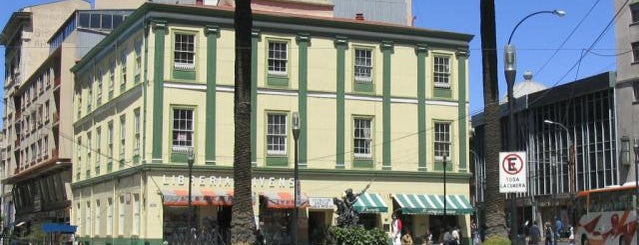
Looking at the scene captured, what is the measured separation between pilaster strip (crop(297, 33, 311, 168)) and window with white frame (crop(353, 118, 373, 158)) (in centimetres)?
268

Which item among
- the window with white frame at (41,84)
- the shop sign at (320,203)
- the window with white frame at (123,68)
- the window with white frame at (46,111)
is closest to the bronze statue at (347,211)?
the shop sign at (320,203)

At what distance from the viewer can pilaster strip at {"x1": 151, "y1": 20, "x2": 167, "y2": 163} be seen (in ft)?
136

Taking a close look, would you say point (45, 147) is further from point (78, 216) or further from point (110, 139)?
point (110, 139)

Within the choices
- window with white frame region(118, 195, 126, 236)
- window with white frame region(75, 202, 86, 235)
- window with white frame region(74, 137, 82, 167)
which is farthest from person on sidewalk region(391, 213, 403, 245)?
window with white frame region(74, 137, 82, 167)

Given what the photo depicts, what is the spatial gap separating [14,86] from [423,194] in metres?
55.1

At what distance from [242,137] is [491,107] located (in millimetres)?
7730

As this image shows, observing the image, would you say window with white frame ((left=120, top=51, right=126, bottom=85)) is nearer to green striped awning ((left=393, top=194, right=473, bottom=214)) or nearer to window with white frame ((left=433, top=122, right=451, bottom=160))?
green striped awning ((left=393, top=194, right=473, bottom=214))

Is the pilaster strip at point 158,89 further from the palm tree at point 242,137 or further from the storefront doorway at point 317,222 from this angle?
the palm tree at point 242,137

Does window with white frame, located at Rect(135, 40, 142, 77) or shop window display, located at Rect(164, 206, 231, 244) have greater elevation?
window with white frame, located at Rect(135, 40, 142, 77)

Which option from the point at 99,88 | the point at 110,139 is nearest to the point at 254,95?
the point at 110,139

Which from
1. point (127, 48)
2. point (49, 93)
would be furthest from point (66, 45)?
point (127, 48)

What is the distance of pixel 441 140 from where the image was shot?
1848 inches

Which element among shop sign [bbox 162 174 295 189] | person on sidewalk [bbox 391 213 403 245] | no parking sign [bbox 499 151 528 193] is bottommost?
person on sidewalk [bbox 391 213 403 245]

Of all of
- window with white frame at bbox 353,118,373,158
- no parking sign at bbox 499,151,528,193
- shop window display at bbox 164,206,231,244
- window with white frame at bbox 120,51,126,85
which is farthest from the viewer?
window with white frame at bbox 120,51,126,85
